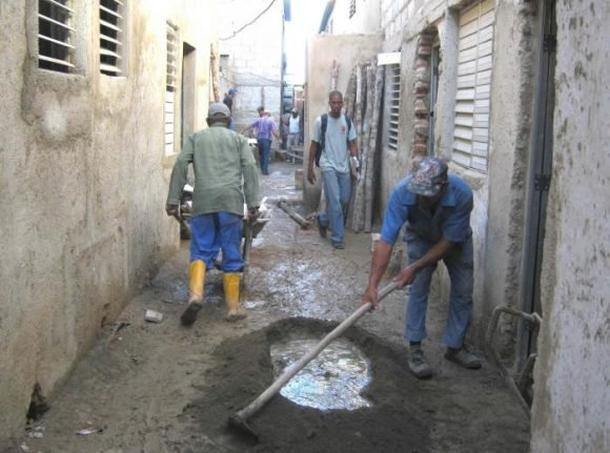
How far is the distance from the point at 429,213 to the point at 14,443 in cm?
274

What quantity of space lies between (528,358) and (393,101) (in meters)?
6.63

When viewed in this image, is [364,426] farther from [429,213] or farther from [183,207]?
[183,207]

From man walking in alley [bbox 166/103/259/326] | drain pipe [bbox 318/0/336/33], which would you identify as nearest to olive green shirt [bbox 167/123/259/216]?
man walking in alley [bbox 166/103/259/326]

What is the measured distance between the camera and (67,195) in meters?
4.57

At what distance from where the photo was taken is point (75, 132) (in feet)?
15.4

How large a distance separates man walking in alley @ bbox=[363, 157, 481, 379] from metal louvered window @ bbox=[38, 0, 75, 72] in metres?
2.26

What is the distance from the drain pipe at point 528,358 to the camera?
13.9 feet

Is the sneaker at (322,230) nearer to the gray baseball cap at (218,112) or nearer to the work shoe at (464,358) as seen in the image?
the gray baseball cap at (218,112)

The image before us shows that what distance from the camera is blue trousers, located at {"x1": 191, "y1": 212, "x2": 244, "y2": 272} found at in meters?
6.26

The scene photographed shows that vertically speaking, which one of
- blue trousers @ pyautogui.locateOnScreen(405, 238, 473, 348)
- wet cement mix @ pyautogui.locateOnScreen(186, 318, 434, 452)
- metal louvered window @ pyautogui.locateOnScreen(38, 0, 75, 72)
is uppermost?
metal louvered window @ pyautogui.locateOnScreen(38, 0, 75, 72)

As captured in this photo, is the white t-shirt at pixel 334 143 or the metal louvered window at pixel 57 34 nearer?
the metal louvered window at pixel 57 34

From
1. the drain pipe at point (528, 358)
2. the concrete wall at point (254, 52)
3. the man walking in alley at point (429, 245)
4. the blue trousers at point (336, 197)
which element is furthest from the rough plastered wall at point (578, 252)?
the concrete wall at point (254, 52)

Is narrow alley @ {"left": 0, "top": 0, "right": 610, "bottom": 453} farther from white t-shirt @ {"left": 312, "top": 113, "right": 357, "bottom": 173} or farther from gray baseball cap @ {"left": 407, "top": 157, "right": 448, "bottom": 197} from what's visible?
white t-shirt @ {"left": 312, "top": 113, "right": 357, "bottom": 173}

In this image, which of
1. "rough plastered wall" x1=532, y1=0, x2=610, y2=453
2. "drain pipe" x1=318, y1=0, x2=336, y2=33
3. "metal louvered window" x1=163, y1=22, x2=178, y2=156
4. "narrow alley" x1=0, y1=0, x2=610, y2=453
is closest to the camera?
"rough plastered wall" x1=532, y1=0, x2=610, y2=453
